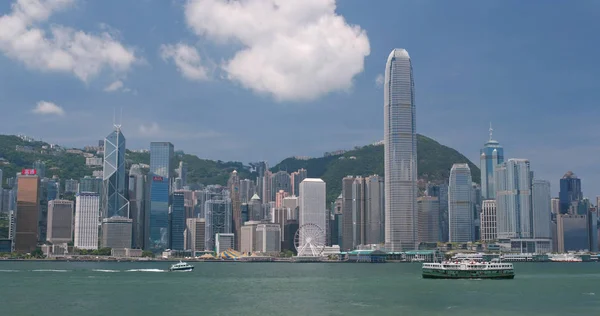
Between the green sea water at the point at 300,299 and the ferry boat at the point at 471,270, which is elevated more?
the ferry boat at the point at 471,270

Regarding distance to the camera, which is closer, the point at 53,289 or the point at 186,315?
the point at 186,315

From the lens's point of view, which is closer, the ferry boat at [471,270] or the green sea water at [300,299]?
the green sea water at [300,299]

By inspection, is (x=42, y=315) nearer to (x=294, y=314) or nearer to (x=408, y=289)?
(x=294, y=314)

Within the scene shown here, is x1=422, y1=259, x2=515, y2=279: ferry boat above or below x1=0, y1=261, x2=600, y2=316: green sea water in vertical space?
above

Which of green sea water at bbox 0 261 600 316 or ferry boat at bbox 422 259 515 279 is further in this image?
ferry boat at bbox 422 259 515 279

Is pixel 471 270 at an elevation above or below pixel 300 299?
above

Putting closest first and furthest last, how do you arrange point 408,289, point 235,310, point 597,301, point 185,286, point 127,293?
point 235,310, point 597,301, point 127,293, point 408,289, point 185,286

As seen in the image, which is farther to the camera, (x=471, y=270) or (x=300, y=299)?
(x=471, y=270)

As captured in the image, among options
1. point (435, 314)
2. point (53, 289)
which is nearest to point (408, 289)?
point (435, 314)
